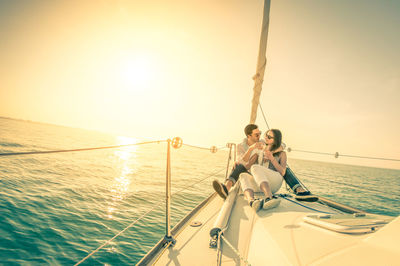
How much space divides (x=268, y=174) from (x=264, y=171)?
9cm

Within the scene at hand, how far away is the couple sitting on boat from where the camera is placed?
2.74 meters

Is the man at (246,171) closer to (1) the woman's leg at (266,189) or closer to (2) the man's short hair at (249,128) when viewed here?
(2) the man's short hair at (249,128)

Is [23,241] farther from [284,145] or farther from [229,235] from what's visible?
[284,145]

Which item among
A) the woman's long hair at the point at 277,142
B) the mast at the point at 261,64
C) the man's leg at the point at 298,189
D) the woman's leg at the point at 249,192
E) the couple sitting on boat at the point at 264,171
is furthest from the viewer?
the mast at the point at 261,64

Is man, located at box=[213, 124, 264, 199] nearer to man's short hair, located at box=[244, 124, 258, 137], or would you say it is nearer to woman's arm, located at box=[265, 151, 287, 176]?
man's short hair, located at box=[244, 124, 258, 137]

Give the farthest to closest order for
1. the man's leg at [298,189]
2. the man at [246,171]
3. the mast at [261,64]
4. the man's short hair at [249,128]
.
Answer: the mast at [261,64]
the man's short hair at [249,128]
the man at [246,171]
the man's leg at [298,189]

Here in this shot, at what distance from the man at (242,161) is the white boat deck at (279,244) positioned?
0.45m

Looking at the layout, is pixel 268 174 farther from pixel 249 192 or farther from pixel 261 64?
pixel 261 64

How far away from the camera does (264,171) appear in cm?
279

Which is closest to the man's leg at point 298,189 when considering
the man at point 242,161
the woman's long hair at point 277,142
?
the woman's long hair at point 277,142

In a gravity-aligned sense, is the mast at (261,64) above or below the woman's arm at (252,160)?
above

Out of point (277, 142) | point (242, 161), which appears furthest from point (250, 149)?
point (277, 142)

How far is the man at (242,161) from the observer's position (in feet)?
10.5

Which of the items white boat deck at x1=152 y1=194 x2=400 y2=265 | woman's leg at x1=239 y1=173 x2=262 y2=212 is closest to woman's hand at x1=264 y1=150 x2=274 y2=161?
woman's leg at x1=239 y1=173 x2=262 y2=212
